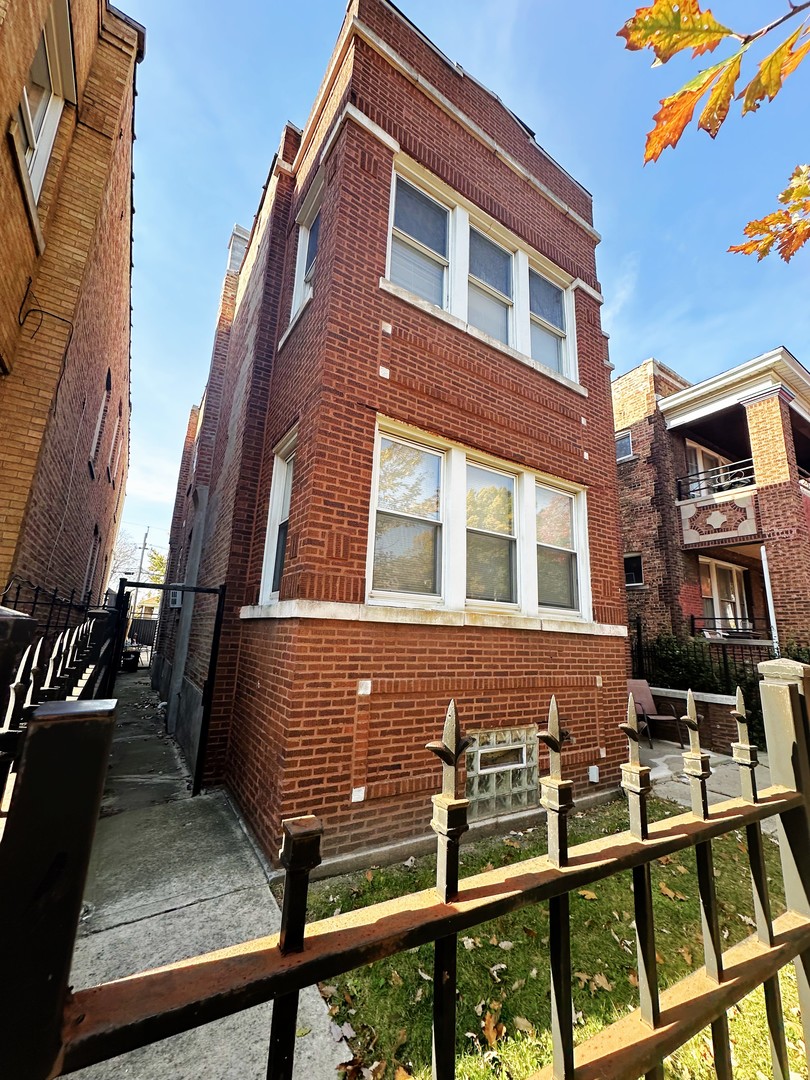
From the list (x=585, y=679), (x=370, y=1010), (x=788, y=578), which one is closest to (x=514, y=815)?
(x=585, y=679)

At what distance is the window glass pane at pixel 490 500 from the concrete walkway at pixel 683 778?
→ 3.44 m

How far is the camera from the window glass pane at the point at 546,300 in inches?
274

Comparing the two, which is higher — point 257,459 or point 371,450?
point 257,459

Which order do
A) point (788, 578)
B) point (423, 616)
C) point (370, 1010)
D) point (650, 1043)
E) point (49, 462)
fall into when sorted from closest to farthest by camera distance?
point (650, 1043) < point (370, 1010) < point (423, 616) < point (49, 462) < point (788, 578)

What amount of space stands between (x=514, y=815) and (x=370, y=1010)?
2.74 m

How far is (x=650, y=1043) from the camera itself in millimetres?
1468

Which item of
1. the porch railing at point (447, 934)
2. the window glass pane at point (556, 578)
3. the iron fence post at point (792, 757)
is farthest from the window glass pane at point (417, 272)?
the porch railing at point (447, 934)

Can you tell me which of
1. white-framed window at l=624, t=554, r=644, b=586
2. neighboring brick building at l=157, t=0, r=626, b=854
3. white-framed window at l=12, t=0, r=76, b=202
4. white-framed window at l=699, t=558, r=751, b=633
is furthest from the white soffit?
white-framed window at l=12, t=0, r=76, b=202

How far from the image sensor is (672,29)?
1841mm

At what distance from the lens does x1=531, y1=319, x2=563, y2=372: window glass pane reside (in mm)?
6837

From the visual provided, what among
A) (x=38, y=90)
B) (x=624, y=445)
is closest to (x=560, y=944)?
(x=38, y=90)

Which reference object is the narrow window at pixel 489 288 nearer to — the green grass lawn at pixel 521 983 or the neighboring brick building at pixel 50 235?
the neighboring brick building at pixel 50 235

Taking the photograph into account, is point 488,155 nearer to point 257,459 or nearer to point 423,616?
point 257,459

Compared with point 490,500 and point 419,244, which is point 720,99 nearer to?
point 490,500
